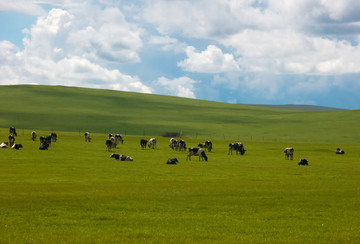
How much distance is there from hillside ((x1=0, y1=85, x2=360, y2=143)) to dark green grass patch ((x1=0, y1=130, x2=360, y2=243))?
7125 cm

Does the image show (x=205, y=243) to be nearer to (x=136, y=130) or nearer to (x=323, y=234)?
(x=323, y=234)

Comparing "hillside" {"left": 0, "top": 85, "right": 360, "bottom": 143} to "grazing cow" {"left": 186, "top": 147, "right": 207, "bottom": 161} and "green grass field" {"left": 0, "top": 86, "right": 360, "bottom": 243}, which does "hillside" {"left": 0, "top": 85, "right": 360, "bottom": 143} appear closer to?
"grazing cow" {"left": 186, "top": 147, "right": 207, "bottom": 161}

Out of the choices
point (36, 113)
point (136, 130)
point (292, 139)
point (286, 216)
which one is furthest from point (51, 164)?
point (36, 113)

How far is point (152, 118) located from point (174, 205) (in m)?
124

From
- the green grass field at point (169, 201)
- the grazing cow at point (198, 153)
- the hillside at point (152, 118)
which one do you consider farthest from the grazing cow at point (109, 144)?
the hillside at point (152, 118)

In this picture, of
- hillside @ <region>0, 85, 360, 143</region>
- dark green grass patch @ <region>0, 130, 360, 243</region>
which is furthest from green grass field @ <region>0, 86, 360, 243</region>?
hillside @ <region>0, 85, 360, 143</region>

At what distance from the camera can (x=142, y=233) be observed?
15.4m

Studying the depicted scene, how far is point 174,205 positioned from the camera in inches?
822

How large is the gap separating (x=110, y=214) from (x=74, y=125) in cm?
10926

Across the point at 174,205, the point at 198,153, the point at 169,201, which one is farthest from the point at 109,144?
the point at 174,205

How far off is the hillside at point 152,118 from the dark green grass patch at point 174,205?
71.2 m

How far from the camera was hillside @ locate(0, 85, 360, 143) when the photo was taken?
116438mm

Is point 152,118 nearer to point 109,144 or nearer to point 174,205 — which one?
point 109,144

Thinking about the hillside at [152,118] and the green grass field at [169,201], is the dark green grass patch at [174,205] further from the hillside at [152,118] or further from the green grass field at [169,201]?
the hillside at [152,118]
